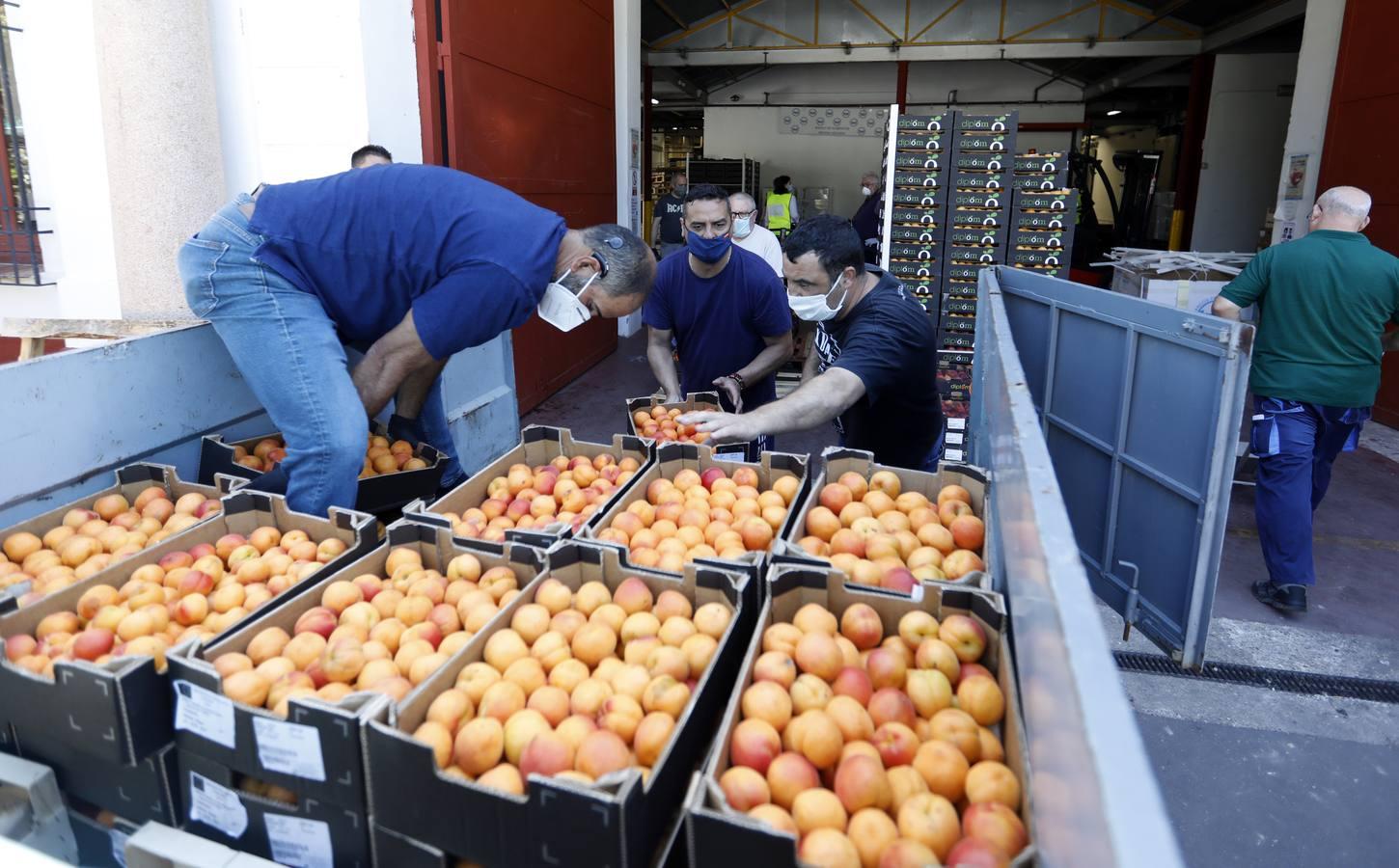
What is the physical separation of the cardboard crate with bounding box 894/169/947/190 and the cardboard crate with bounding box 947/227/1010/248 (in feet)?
1.29

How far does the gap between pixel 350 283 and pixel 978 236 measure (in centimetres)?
560

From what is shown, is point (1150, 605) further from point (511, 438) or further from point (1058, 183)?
point (1058, 183)

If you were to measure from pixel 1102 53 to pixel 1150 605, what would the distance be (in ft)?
46.6

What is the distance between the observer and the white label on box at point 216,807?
148 cm

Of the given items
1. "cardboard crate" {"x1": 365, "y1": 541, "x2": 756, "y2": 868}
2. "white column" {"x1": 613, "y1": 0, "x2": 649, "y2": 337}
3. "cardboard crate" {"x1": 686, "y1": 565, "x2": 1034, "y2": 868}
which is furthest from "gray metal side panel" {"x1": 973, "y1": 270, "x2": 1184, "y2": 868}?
"white column" {"x1": 613, "y1": 0, "x2": 649, "y2": 337}

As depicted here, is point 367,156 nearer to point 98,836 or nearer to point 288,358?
point 288,358

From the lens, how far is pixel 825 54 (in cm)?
1516

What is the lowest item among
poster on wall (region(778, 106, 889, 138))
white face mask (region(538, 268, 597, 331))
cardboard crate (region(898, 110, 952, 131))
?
white face mask (region(538, 268, 597, 331))

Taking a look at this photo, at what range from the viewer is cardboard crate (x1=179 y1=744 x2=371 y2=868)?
1396 mm

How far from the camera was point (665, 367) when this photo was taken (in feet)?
14.0

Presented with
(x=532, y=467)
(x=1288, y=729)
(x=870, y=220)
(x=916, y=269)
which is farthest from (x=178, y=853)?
(x=870, y=220)

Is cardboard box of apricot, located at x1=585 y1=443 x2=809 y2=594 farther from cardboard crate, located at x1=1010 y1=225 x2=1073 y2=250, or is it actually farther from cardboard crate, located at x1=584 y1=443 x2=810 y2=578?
cardboard crate, located at x1=1010 y1=225 x2=1073 y2=250

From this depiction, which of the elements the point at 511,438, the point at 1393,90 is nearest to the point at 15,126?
the point at 511,438

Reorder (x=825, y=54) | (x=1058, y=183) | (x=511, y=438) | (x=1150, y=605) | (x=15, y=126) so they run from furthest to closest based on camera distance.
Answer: (x=825, y=54) < (x=1058, y=183) < (x=15, y=126) < (x=511, y=438) < (x=1150, y=605)
